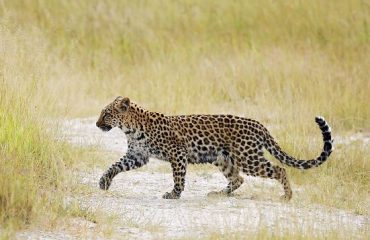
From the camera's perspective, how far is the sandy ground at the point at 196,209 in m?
7.74

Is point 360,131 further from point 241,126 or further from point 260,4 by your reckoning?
point 260,4

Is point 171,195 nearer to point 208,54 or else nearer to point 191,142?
point 191,142

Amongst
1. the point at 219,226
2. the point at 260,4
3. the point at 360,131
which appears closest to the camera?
the point at 219,226

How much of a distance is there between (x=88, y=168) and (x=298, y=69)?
4868 millimetres

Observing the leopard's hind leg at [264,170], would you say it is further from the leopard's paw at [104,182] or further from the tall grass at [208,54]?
the tall grass at [208,54]

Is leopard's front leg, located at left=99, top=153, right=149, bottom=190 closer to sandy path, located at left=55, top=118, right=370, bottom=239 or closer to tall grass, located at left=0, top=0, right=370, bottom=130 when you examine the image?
sandy path, located at left=55, top=118, right=370, bottom=239

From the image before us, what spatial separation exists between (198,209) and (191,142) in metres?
0.79

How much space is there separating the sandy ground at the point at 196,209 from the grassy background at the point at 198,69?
1.24ft

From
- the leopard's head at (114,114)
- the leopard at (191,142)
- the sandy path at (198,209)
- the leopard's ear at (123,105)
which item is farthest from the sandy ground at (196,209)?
the leopard's ear at (123,105)

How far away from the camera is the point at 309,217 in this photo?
8281mm

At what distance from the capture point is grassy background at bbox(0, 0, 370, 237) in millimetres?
9750

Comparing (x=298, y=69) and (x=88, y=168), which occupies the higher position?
(x=298, y=69)

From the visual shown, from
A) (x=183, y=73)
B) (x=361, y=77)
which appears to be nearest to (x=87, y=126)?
(x=183, y=73)

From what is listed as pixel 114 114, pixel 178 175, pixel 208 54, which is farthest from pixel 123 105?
pixel 208 54
